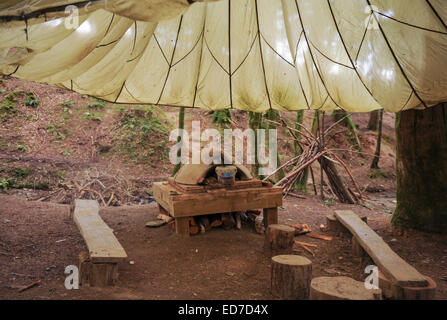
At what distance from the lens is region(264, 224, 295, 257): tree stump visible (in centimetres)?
379

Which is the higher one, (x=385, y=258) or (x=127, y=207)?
(x=385, y=258)

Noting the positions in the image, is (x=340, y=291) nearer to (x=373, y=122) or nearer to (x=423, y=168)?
(x=423, y=168)

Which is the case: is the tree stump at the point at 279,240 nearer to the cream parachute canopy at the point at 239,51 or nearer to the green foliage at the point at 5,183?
the cream parachute canopy at the point at 239,51

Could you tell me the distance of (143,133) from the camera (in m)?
10.7

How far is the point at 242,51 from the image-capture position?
16.2 feet

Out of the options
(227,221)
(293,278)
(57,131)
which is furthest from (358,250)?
(57,131)

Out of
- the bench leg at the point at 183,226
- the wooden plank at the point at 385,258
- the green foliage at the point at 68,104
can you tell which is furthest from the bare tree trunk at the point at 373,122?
the bench leg at the point at 183,226

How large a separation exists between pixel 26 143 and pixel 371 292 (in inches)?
371

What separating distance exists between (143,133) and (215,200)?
6996 millimetres

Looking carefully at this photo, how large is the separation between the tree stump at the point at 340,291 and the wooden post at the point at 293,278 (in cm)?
37

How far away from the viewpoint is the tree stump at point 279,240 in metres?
3.79

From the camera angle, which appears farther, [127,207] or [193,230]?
[127,207]

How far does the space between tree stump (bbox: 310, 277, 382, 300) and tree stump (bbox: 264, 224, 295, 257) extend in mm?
1304

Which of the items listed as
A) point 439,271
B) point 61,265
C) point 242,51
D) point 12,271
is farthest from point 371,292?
point 242,51
